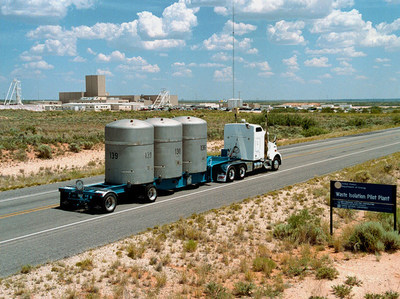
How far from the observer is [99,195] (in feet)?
51.3

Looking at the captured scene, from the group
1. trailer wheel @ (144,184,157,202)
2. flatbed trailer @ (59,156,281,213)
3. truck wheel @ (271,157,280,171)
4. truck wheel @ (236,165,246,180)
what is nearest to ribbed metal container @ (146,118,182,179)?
flatbed trailer @ (59,156,281,213)

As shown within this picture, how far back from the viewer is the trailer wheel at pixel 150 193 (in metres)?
17.5

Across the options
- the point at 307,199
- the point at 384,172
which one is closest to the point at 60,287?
the point at 307,199

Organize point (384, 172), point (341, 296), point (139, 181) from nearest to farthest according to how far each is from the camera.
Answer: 1. point (341, 296)
2. point (139, 181)
3. point (384, 172)

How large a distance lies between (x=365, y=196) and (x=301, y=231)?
6.61 feet

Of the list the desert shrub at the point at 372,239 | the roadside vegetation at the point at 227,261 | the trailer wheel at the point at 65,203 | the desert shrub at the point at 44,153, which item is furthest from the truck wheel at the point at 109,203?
the desert shrub at the point at 44,153

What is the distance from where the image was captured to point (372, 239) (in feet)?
38.5

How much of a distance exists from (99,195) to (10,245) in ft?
12.5

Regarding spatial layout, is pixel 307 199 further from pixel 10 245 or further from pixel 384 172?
pixel 10 245

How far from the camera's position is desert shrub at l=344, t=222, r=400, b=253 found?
38.3 feet

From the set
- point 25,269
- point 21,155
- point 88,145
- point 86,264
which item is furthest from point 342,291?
point 88,145

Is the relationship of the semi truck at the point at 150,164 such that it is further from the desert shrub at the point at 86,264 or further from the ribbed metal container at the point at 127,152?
the desert shrub at the point at 86,264

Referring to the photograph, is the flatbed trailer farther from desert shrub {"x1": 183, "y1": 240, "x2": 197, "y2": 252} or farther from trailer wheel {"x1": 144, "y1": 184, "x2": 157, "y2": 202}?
desert shrub {"x1": 183, "y1": 240, "x2": 197, "y2": 252}

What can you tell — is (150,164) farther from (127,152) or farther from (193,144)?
(193,144)
